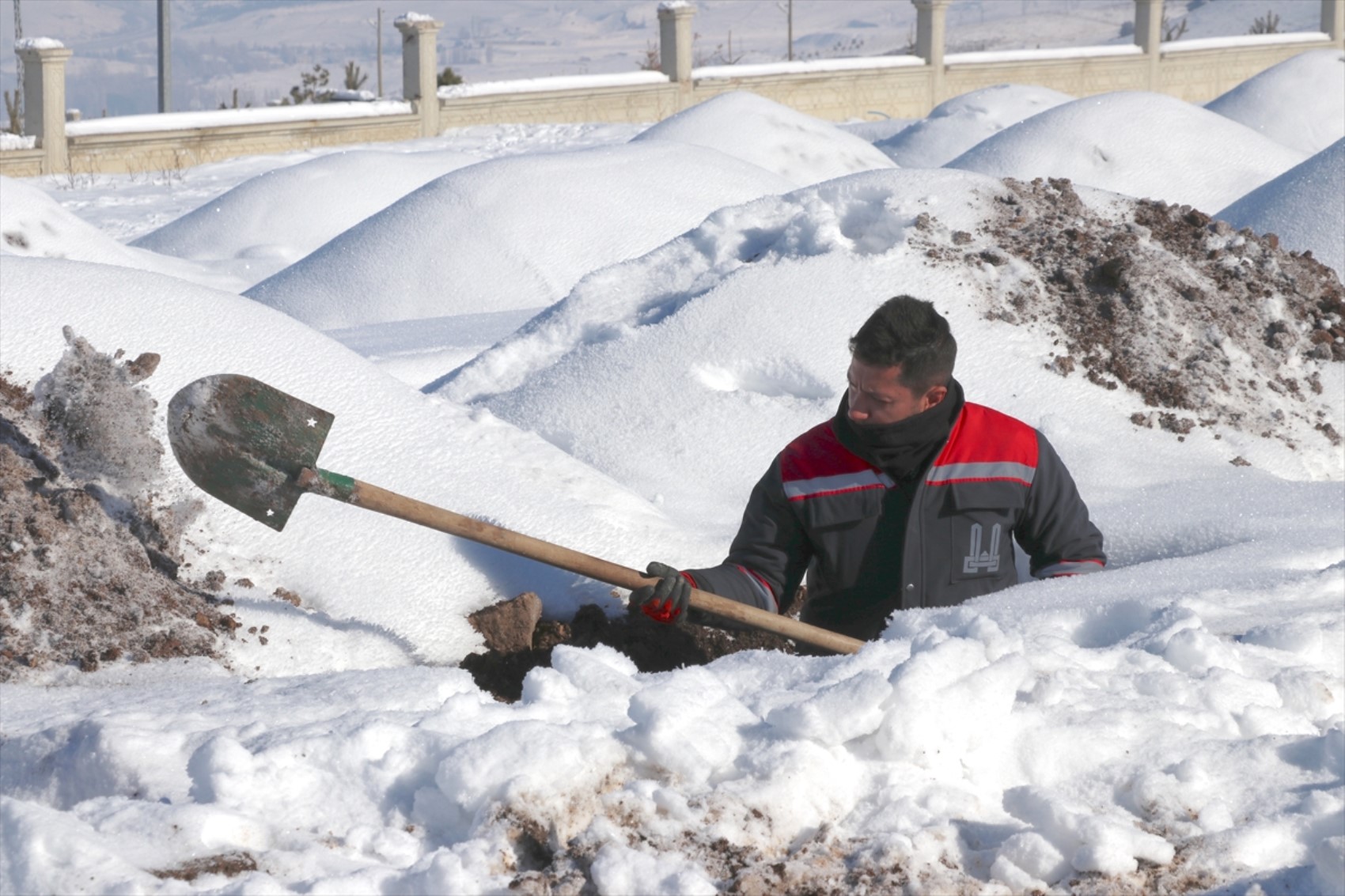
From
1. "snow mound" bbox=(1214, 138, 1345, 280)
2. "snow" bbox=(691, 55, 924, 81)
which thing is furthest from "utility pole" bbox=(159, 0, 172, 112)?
"snow mound" bbox=(1214, 138, 1345, 280)

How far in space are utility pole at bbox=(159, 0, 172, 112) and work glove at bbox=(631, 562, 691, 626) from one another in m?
16.6

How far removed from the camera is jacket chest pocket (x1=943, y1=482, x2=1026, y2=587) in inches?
112

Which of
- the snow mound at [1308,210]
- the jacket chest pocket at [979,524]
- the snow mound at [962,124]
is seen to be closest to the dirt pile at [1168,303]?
the snow mound at [1308,210]

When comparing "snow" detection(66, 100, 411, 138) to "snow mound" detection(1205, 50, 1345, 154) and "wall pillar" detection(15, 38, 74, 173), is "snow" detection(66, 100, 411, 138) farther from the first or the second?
"snow mound" detection(1205, 50, 1345, 154)

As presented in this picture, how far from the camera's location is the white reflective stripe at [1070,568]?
2947 mm

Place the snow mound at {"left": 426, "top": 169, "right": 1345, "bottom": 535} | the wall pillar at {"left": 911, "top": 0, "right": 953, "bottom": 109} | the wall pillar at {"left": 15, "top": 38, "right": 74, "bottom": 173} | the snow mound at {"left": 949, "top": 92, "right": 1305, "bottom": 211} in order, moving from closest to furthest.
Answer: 1. the snow mound at {"left": 426, "top": 169, "right": 1345, "bottom": 535}
2. the snow mound at {"left": 949, "top": 92, "right": 1305, "bottom": 211}
3. the wall pillar at {"left": 15, "top": 38, "right": 74, "bottom": 173}
4. the wall pillar at {"left": 911, "top": 0, "right": 953, "bottom": 109}

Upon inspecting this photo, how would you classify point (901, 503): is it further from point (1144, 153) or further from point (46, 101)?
point (46, 101)

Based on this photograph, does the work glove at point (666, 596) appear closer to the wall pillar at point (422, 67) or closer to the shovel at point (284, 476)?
the shovel at point (284, 476)

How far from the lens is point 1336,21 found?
20.1 meters

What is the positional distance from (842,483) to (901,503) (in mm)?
126

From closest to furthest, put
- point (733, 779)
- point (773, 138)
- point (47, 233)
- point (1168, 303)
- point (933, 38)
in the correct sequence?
point (733, 779), point (1168, 303), point (47, 233), point (773, 138), point (933, 38)

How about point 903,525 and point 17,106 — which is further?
point 17,106

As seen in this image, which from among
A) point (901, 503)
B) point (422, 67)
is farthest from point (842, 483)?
point (422, 67)

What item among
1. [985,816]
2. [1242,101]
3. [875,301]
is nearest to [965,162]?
[1242,101]
